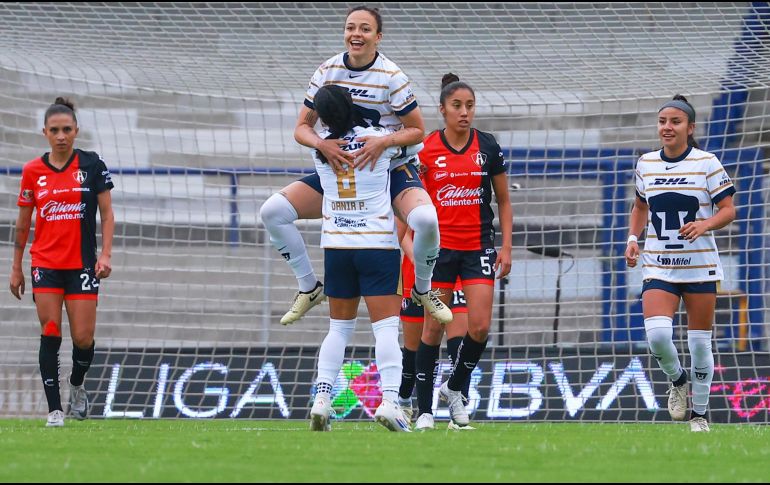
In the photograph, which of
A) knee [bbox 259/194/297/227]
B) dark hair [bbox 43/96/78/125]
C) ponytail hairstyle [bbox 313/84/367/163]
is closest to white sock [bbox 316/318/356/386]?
knee [bbox 259/194/297/227]

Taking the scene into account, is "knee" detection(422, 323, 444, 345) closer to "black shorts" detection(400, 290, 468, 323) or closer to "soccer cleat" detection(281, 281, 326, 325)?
"black shorts" detection(400, 290, 468, 323)

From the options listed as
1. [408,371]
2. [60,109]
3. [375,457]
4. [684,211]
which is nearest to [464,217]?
[408,371]

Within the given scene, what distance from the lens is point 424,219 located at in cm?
666

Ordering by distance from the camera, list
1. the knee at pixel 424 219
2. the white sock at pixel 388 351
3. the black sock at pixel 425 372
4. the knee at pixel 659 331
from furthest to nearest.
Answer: the black sock at pixel 425 372, the knee at pixel 659 331, the white sock at pixel 388 351, the knee at pixel 424 219

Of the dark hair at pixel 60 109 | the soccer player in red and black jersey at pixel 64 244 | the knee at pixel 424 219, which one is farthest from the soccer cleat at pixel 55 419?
the knee at pixel 424 219

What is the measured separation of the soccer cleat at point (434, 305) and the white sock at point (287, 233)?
1.92ft

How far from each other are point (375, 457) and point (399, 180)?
2169 millimetres

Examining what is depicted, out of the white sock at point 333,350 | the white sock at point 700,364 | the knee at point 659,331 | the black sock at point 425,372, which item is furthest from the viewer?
the black sock at point 425,372

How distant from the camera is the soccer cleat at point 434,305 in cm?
694

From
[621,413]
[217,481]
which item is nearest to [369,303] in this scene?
[217,481]

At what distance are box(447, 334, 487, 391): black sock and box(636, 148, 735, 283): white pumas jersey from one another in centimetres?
115

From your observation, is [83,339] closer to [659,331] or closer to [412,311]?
[412,311]

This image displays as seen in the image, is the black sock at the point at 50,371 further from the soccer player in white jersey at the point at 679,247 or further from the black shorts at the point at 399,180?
the soccer player in white jersey at the point at 679,247

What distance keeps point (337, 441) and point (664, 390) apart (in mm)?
5266
